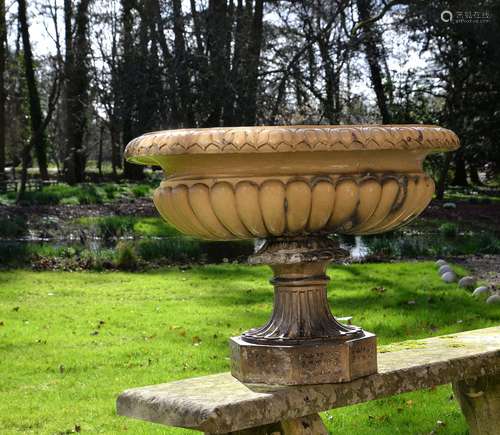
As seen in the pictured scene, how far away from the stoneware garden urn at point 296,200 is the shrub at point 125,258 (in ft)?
30.5

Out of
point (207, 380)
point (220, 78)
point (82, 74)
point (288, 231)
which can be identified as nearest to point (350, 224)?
point (288, 231)

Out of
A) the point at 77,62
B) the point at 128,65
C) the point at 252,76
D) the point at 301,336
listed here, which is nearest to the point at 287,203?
the point at 301,336

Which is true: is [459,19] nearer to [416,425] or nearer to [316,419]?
[416,425]

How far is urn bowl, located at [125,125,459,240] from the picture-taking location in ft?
10.2

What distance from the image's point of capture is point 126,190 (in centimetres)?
2669

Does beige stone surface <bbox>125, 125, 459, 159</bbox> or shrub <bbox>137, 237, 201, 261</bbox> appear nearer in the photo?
beige stone surface <bbox>125, 125, 459, 159</bbox>

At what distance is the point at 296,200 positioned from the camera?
3.19m

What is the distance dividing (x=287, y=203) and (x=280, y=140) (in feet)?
0.84

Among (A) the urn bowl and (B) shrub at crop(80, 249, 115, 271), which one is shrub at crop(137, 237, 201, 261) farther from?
(A) the urn bowl

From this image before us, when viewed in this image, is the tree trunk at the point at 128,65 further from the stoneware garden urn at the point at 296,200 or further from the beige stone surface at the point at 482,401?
the stoneware garden urn at the point at 296,200

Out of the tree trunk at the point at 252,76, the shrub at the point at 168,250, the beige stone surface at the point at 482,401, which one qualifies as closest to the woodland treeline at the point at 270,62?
the tree trunk at the point at 252,76

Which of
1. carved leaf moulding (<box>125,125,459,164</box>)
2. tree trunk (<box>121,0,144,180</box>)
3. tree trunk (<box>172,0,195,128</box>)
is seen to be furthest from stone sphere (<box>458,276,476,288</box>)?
tree trunk (<box>121,0,144,180</box>)

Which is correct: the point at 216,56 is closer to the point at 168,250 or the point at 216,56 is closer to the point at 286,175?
the point at 168,250

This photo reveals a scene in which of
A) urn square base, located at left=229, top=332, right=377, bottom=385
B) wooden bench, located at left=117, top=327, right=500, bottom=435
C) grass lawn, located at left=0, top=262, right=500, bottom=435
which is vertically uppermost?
urn square base, located at left=229, top=332, right=377, bottom=385
